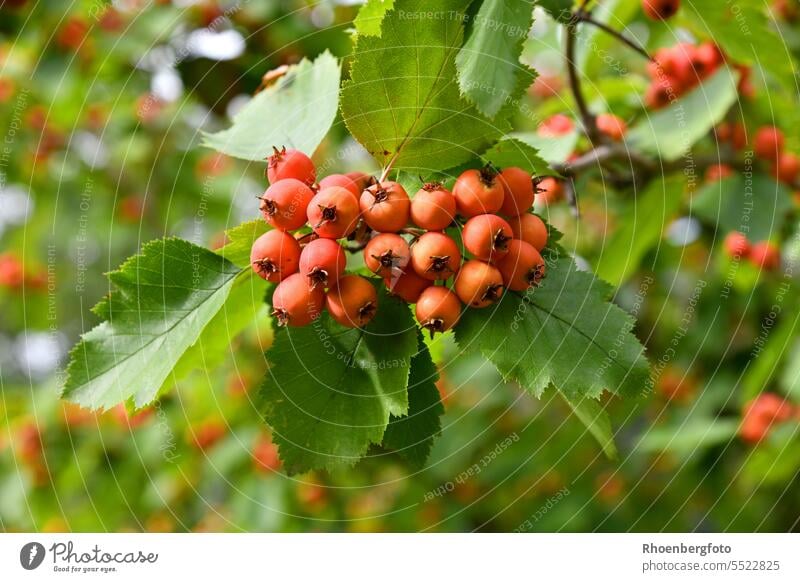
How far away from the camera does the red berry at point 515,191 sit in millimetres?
1241

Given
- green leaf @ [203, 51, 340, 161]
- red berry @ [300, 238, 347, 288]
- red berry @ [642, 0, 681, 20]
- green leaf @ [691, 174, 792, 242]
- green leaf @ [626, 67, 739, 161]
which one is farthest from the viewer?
green leaf @ [691, 174, 792, 242]

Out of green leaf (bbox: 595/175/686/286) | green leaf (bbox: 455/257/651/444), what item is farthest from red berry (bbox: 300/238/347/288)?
green leaf (bbox: 595/175/686/286)

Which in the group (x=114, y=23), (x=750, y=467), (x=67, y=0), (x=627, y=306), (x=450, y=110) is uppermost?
(x=114, y=23)

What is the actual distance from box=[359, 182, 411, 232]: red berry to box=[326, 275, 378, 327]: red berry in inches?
3.9

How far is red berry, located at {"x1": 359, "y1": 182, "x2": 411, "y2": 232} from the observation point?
1.20 metres

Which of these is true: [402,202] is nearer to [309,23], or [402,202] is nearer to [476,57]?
[476,57]

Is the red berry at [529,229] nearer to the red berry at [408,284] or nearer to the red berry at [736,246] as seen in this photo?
the red berry at [408,284]

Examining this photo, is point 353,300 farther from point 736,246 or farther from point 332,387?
point 736,246

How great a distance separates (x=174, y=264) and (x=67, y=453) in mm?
3934

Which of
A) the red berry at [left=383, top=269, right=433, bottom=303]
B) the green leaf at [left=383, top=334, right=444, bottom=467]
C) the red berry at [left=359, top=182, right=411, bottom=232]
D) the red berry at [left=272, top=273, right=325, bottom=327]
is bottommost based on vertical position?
the green leaf at [left=383, top=334, right=444, bottom=467]

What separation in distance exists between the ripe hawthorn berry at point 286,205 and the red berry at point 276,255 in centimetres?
2

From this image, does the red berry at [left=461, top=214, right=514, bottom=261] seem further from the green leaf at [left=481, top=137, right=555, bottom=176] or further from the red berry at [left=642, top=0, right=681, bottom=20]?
the red berry at [left=642, top=0, right=681, bottom=20]

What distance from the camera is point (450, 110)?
1.33m
